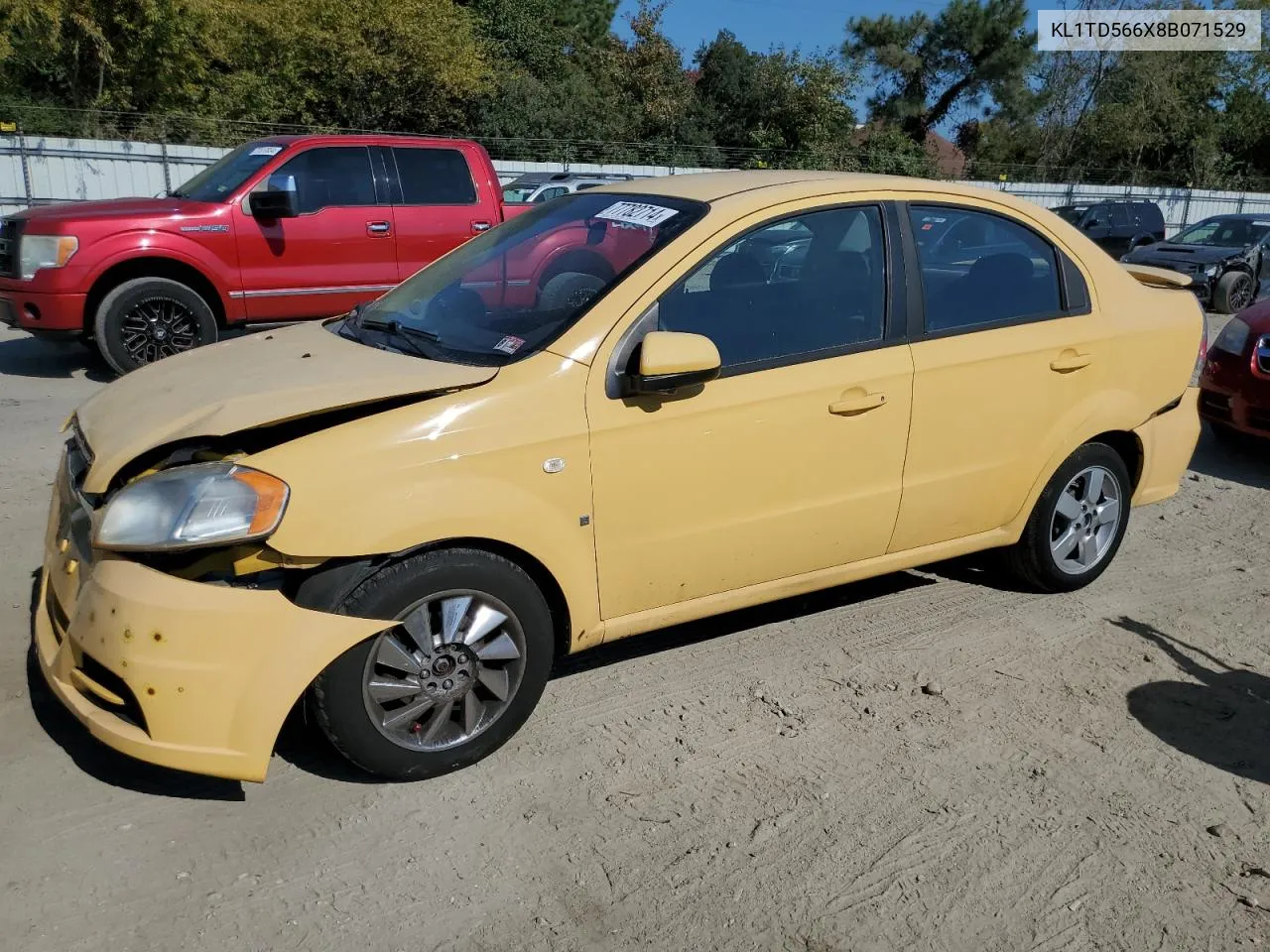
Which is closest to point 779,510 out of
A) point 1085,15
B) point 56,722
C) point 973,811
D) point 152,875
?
point 973,811

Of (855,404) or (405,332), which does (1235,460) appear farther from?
(405,332)

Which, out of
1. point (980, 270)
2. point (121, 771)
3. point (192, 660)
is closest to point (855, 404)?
point (980, 270)

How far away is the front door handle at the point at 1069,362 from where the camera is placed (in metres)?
4.28

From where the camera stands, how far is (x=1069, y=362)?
4.32 metres

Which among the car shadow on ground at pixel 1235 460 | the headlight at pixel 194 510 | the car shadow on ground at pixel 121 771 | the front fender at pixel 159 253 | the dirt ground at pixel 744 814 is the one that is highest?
the front fender at pixel 159 253

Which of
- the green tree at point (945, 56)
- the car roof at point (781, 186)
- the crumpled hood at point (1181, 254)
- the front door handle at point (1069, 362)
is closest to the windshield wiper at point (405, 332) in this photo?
the car roof at point (781, 186)

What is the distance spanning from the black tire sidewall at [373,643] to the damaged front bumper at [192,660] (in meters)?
0.07

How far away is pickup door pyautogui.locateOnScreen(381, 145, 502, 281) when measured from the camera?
9.12 meters

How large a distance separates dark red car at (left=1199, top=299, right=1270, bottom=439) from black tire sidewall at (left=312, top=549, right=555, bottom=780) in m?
5.62

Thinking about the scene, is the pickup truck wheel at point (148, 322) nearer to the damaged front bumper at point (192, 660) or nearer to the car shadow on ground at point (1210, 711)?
the damaged front bumper at point (192, 660)

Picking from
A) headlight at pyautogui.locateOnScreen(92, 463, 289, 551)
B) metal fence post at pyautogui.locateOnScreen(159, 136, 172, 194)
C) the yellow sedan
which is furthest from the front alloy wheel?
metal fence post at pyautogui.locateOnScreen(159, 136, 172, 194)

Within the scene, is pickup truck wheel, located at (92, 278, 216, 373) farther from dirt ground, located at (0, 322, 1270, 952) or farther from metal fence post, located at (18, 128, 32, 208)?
metal fence post, located at (18, 128, 32, 208)

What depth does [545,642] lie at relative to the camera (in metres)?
3.32

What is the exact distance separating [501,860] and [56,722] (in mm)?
1603
